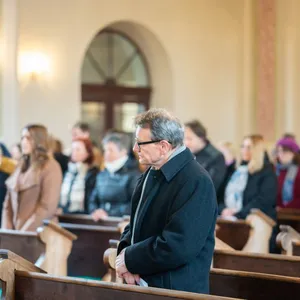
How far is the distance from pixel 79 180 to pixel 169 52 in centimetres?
579

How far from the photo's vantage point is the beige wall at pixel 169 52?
33.4 feet

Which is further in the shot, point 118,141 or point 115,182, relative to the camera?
point 118,141

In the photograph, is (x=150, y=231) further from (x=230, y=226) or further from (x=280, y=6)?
(x=280, y=6)

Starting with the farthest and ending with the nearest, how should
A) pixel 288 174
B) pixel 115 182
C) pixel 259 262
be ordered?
pixel 288 174
pixel 115 182
pixel 259 262

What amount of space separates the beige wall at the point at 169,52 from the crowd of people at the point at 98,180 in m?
3.73

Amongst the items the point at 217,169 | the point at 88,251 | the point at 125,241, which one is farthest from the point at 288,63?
the point at 125,241

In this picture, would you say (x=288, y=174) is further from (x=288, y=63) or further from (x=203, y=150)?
(x=288, y=63)

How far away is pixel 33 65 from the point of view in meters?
9.99

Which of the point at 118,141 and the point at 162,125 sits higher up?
the point at 162,125

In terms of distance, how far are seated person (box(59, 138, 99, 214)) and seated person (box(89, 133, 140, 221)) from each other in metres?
0.23

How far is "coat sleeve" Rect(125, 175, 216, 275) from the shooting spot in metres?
2.77

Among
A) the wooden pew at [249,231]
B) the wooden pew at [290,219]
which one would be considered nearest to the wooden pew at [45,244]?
the wooden pew at [249,231]

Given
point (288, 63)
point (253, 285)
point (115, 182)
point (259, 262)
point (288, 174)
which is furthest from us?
point (288, 63)

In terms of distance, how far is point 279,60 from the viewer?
11727 millimetres
